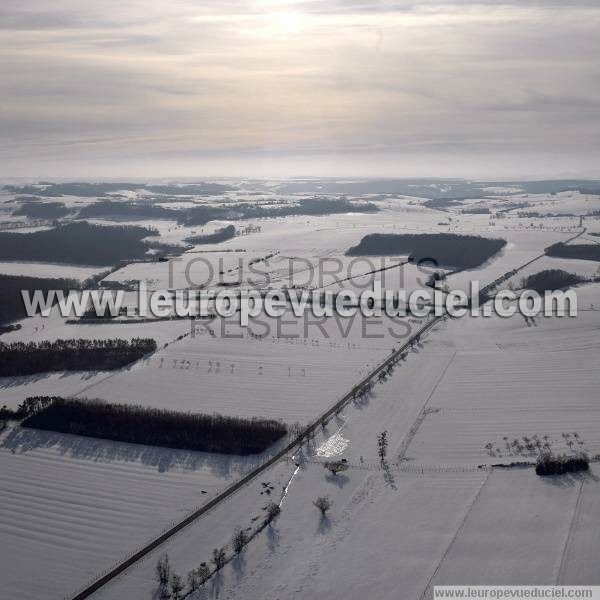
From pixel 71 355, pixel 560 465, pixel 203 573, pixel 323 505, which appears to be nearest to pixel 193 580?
pixel 203 573

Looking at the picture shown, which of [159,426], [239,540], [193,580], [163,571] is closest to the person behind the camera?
[193,580]

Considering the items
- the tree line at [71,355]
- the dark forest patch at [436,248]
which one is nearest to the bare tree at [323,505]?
the tree line at [71,355]

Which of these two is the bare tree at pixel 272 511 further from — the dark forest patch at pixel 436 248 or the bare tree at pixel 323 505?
the dark forest patch at pixel 436 248

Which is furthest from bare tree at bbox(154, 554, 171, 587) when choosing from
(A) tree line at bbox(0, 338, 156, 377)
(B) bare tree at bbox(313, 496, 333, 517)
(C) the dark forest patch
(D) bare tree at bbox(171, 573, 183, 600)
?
(C) the dark forest patch

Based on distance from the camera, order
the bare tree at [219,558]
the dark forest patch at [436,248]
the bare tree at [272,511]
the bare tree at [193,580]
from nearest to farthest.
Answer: the bare tree at [193,580] → the bare tree at [219,558] → the bare tree at [272,511] → the dark forest patch at [436,248]

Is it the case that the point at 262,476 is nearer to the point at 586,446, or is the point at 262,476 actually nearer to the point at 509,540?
the point at 509,540

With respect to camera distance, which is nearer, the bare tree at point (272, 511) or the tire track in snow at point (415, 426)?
the bare tree at point (272, 511)

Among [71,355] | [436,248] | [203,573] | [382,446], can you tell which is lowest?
[203,573]

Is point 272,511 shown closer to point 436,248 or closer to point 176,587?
point 176,587
